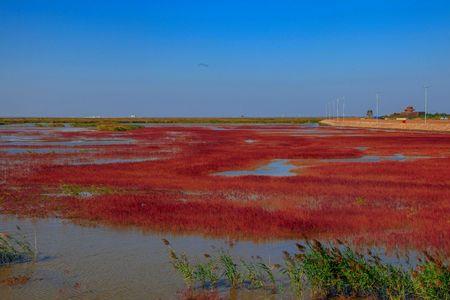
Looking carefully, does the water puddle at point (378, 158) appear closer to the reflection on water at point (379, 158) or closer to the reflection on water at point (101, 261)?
the reflection on water at point (379, 158)

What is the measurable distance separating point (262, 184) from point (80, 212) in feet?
30.5

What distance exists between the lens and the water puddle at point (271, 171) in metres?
28.2

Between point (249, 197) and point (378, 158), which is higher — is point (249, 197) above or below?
above

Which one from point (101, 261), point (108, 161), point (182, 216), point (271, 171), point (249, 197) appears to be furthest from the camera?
point (108, 161)

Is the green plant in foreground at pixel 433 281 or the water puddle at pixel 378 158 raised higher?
the green plant in foreground at pixel 433 281

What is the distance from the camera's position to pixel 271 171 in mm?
29875

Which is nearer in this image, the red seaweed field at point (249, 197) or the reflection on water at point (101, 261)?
the reflection on water at point (101, 261)

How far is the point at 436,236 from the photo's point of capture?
1352cm

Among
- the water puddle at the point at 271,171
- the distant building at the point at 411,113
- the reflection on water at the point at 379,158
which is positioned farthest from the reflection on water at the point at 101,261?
the distant building at the point at 411,113

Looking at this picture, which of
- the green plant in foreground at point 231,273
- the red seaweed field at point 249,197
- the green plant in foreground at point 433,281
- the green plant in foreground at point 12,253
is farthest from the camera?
the red seaweed field at point 249,197

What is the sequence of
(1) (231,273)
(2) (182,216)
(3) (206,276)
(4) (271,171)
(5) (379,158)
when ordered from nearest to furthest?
(1) (231,273)
(3) (206,276)
(2) (182,216)
(4) (271,171)
(5) (379,158)

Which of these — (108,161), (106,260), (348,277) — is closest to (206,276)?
(348,277)

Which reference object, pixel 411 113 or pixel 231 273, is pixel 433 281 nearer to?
→ pixel 231 273

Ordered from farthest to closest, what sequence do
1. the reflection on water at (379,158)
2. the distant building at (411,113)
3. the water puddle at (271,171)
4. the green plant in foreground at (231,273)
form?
1. the distant building at (411,113)
2. the reflection on water at (379,158)
3. the water puddle at (271,171)
4. the green plant in foreground at (231,273)
